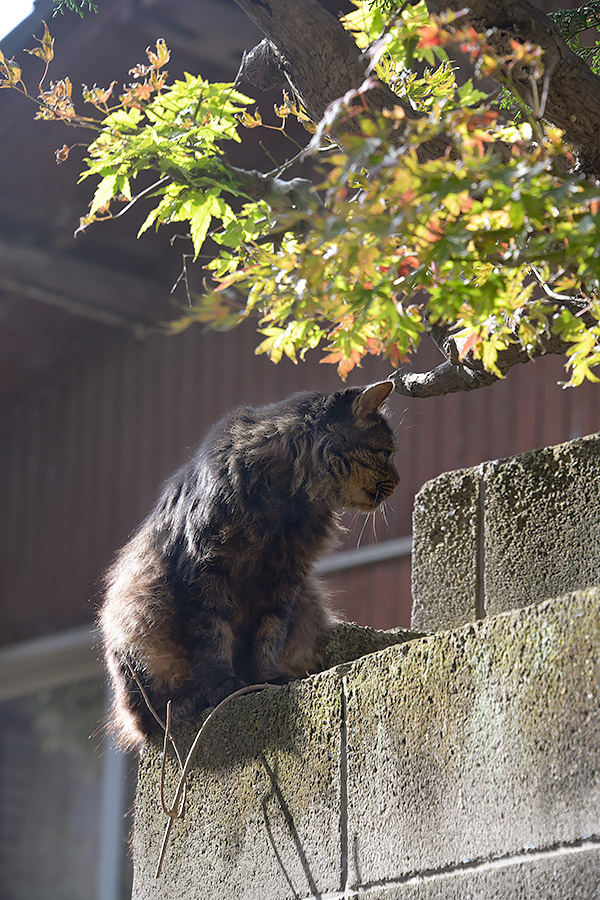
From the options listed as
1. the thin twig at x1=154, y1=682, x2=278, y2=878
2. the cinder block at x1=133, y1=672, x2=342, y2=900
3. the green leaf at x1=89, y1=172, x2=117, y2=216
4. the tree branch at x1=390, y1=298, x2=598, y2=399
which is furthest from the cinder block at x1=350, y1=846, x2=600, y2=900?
the green leaf at x1=89, y1=172, x2=117, y2=216

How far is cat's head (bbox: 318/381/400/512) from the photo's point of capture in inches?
130

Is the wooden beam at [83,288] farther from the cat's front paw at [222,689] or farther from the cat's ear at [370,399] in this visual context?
the cat's front paw at [222,689]

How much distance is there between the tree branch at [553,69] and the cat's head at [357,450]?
1136 millimetres

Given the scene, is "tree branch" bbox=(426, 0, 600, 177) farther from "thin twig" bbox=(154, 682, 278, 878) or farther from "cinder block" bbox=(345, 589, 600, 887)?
"thin twig" bbox=(154, 682, 278, 878)

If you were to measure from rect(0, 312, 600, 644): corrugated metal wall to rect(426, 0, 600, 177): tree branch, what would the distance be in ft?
13.8

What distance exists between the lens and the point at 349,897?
2.31 meters

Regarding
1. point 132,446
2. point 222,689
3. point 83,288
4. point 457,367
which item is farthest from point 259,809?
point 132,446

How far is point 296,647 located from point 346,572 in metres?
4.03

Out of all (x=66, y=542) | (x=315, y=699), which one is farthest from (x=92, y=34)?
(x=315, y=699)

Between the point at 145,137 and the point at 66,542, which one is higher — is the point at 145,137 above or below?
above

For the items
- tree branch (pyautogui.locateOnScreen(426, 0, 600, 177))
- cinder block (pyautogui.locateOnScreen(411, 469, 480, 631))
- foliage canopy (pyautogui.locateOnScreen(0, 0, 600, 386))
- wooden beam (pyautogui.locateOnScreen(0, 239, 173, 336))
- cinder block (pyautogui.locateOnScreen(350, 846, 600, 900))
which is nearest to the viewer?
foliage canopy (pyautogui.locateOnScreen(0, 0, 600, 386))

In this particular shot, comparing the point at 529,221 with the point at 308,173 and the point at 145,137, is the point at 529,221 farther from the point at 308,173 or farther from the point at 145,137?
the point at 308,173

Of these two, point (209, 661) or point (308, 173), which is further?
point (308, 173)

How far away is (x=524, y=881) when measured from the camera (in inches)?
77.4
